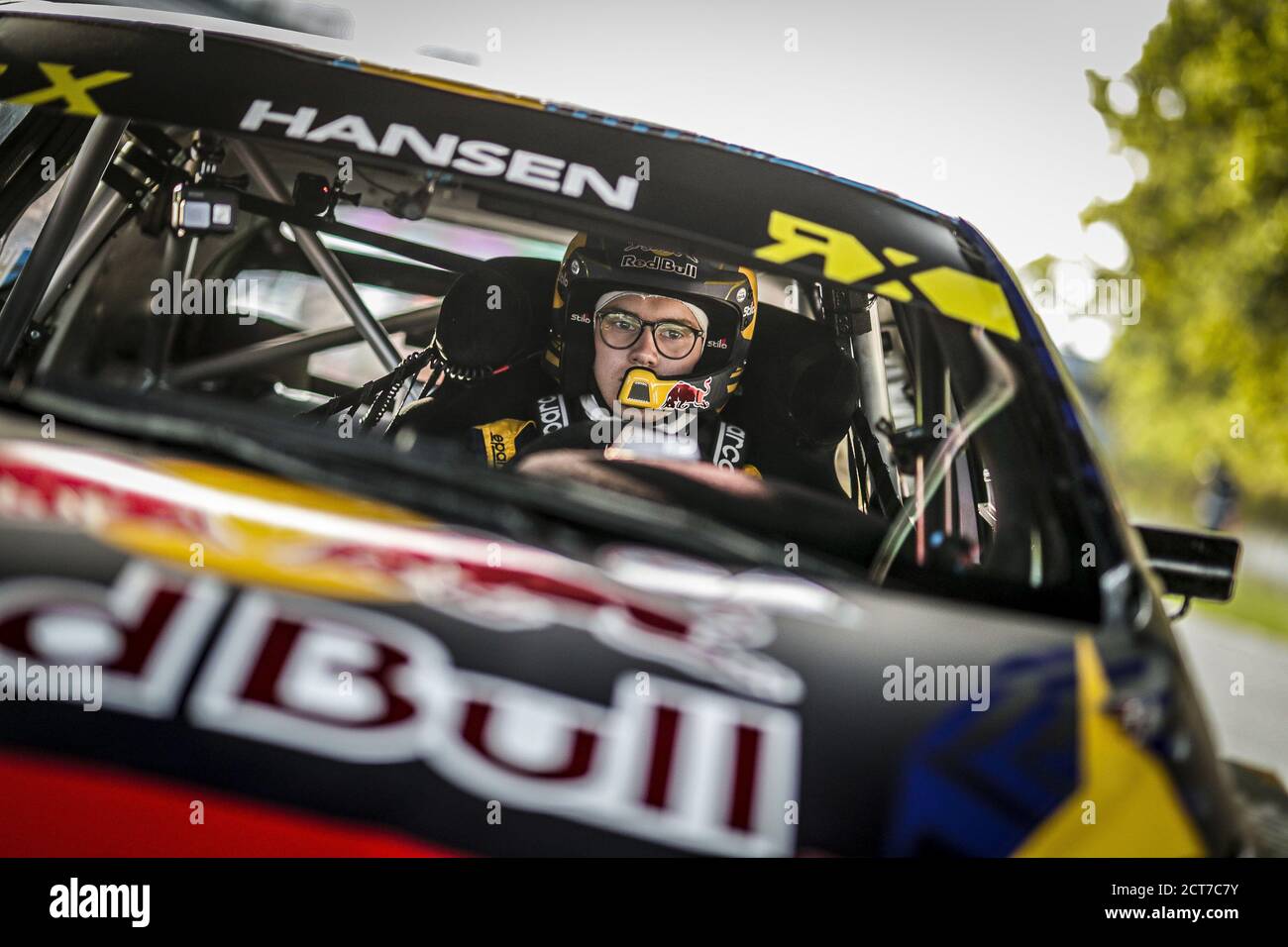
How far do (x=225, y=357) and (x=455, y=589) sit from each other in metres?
1.81

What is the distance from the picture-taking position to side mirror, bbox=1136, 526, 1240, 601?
176 cm

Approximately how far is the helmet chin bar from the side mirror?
1001 millimetres

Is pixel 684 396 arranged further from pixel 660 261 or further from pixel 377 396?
pixel 377 396

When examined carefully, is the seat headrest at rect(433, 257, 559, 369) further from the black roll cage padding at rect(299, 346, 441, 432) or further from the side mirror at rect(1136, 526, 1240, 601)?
the side mirror at rect(1136, 526, 1240, 601)

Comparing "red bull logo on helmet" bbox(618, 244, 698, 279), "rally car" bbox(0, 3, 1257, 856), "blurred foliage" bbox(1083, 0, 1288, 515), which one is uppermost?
"blurred foliage" bbox(1083, 0, 1288, 515)

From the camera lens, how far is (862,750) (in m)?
1.08

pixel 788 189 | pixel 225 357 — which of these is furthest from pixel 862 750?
pixel 225 357

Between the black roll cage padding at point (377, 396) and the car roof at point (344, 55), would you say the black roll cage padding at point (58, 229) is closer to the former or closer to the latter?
the car roof at point (344, 55)

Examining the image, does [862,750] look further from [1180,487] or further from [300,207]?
[1180,487]

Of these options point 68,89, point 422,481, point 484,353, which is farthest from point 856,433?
point 68,89

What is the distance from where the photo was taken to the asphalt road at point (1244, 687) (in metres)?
5.61

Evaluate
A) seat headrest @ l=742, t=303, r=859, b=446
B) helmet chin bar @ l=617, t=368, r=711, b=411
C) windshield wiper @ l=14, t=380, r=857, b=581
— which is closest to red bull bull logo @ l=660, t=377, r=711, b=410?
helmet chin bar @ l=617, t=368, r=711, b=411

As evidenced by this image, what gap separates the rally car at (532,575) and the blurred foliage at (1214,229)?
29.7 feet

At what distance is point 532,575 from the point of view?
1.20 metres
